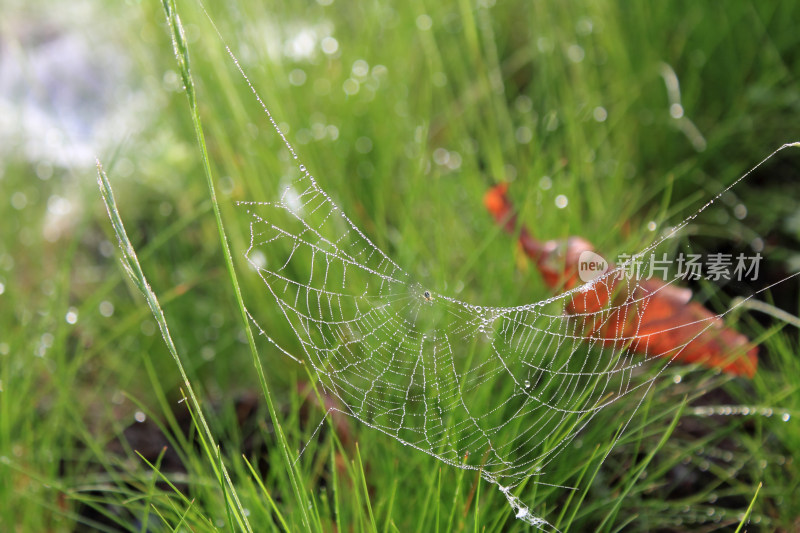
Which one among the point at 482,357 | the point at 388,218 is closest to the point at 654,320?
the point at 482,357

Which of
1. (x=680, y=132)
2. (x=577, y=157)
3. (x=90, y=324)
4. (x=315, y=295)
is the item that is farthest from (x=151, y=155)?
(x=680, y=132)

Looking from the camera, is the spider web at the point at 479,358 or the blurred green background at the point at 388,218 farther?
the blurred green background at the point at 388,218

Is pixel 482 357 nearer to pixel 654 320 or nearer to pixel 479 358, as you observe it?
pixel 479 358

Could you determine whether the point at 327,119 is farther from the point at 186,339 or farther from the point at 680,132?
the point at 680,132

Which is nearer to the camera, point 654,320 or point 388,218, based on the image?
point 654,320

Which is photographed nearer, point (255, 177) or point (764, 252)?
point (255, 177)

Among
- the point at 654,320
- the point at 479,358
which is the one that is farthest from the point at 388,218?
the point at 654,320
